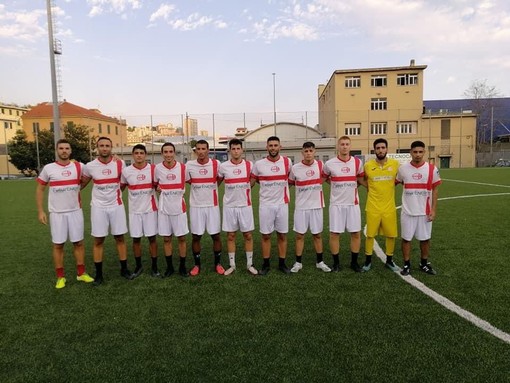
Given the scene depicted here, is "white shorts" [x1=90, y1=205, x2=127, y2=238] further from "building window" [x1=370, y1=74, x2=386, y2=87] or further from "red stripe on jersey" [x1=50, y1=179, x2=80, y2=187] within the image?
"building window" [x1=370, y1=74, x2=386, y2=87]

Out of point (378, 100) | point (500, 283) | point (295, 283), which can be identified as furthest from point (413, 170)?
point (378, 100)

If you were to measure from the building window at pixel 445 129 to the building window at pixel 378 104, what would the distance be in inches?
256

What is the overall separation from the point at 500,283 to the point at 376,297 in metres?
1.68

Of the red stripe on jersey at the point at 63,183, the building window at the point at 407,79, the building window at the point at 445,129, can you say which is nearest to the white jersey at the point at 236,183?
the red stripe on jersey at the point at 63,183

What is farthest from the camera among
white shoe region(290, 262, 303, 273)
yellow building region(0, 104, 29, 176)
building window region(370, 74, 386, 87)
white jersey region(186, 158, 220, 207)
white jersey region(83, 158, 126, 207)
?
yellow building region(0, 104, 29, 176)

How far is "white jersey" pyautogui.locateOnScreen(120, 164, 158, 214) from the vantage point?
17.6 ft

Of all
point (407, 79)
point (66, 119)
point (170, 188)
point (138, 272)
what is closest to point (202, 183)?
point (170, 188)

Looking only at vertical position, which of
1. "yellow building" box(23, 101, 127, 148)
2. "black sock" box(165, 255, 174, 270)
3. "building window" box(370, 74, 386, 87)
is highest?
"building window" box(370, 74, 386, 87)

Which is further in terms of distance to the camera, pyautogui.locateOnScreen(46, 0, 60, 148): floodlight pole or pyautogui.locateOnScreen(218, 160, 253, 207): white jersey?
pyautogui.locateOnScreen(46, 0, 60, 148): floodlight pole

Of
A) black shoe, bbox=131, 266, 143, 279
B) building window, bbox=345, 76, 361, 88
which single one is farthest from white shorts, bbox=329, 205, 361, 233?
building window, bbox=345, 76, 361, 88

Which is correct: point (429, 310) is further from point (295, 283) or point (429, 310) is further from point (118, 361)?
point (118, 361)

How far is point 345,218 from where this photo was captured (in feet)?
18.1

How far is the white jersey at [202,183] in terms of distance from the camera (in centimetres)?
545

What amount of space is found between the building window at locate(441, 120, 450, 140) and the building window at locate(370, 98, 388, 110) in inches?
256
